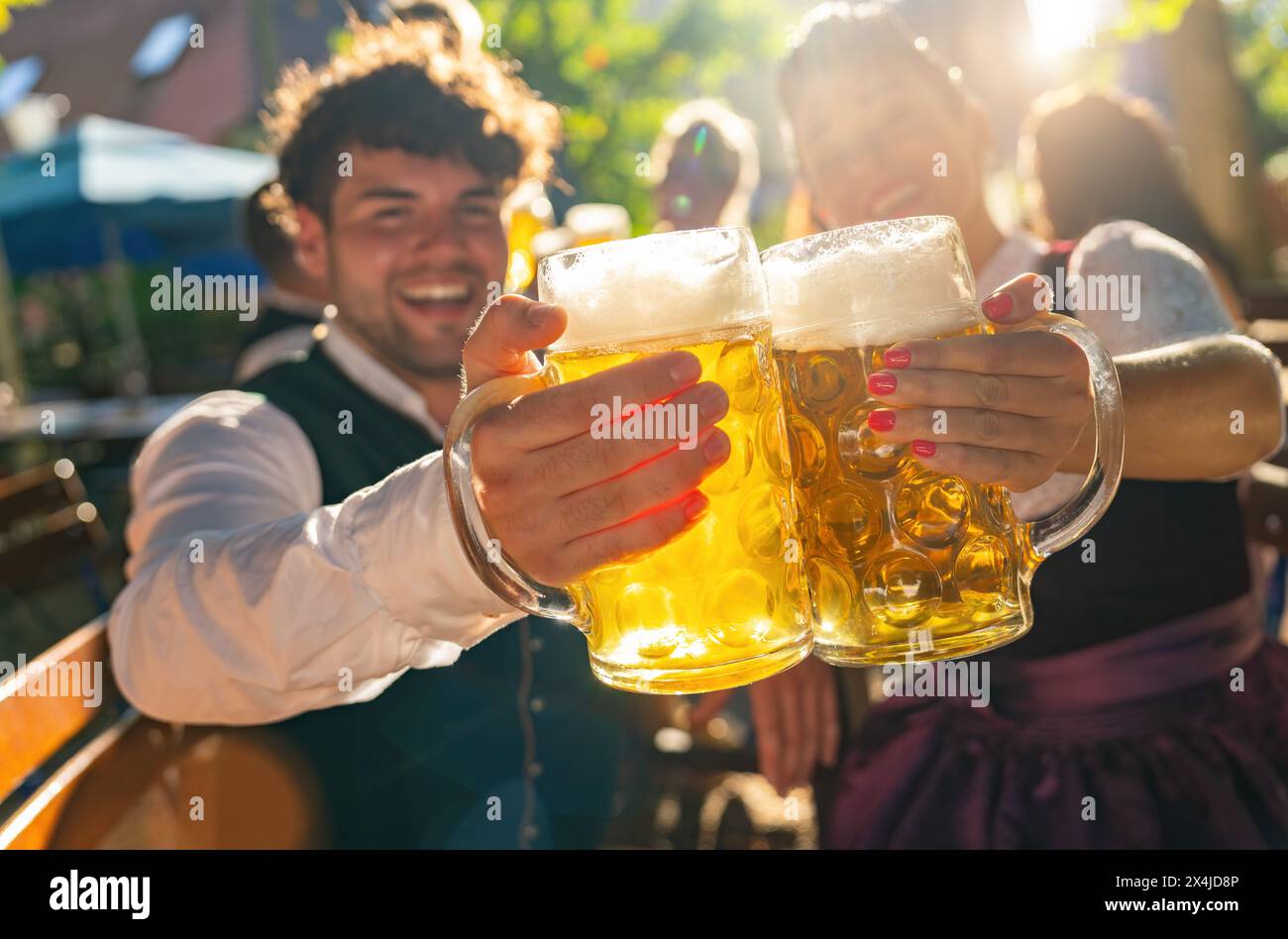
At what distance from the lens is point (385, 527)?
1008 mm

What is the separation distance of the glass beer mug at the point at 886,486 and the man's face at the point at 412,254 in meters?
0.95

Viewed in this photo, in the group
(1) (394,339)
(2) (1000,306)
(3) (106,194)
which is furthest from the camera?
(3) (106,194)

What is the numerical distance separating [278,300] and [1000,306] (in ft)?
9.03

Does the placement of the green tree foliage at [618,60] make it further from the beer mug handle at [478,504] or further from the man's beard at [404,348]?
the beer mug handle at [478,504]

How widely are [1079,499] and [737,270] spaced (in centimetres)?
37

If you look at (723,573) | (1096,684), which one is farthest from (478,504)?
(1096,684)

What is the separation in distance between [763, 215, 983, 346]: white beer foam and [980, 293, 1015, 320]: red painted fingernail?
20mm

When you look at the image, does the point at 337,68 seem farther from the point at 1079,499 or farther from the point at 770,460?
the point at 1079,499

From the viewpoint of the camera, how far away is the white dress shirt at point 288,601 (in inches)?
39.2

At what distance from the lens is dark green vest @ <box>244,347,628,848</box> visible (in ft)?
5.35

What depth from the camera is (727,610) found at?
2.96 ft

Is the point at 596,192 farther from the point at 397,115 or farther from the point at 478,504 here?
the point at 478,504

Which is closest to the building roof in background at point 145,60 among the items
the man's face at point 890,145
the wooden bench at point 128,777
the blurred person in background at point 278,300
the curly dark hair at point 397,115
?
the blurred person in background at point 278,300
